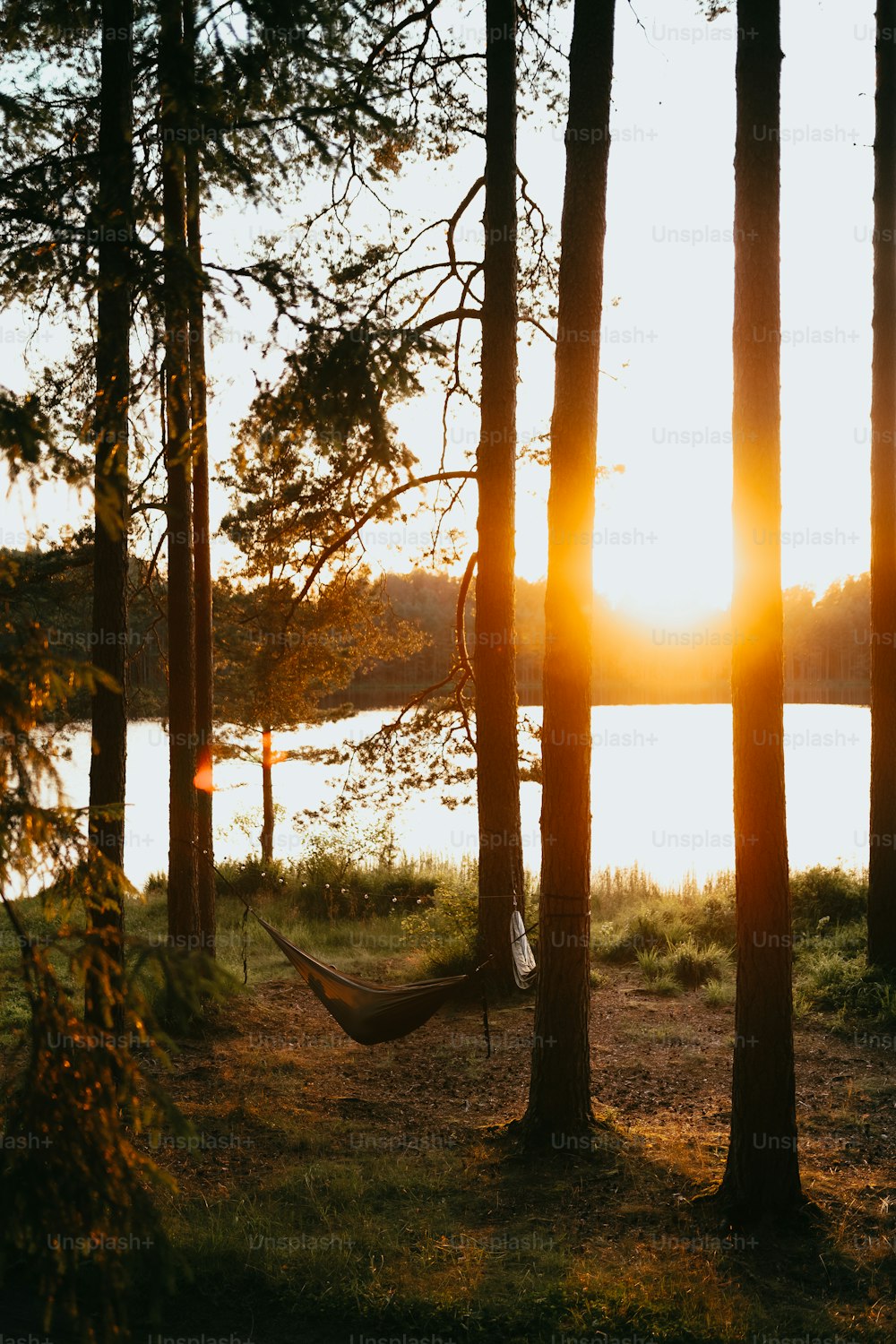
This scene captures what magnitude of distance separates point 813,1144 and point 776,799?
1.93 meters

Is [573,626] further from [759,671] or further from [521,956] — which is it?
[521,956]

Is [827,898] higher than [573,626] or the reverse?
the reverse

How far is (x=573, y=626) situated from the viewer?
459 centimetres

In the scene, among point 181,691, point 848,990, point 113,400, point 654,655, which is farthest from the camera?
point 654,655

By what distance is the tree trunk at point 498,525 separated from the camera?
685 centimetres

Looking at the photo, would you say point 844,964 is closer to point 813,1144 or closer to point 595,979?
point 595,979

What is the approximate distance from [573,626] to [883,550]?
3.77 meters

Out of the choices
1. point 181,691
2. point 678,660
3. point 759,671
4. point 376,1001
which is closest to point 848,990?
point 376,1001

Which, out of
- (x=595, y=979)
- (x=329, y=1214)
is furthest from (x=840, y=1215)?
(x=595, y=979)

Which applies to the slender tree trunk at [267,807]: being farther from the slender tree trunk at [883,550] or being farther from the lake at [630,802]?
the slender tree trunk at [883,550]

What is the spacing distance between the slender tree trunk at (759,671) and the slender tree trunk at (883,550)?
3.80m

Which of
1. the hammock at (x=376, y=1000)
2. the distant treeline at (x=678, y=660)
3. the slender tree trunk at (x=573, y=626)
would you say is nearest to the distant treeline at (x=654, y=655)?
the distant treeline at (x=678, y=660)

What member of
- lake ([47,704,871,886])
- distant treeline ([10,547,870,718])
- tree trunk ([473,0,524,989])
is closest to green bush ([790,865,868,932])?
lake ([47,704,871,886])

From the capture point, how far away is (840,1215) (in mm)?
3801
